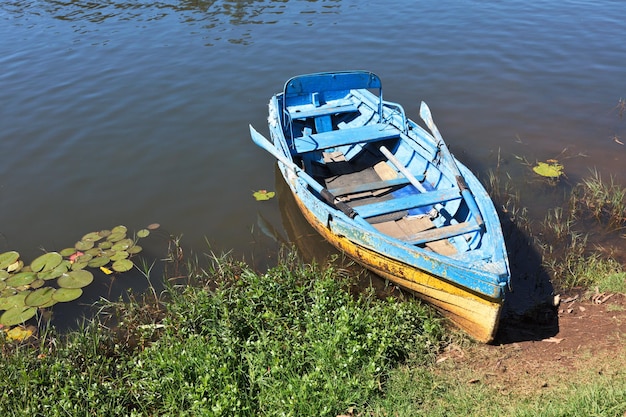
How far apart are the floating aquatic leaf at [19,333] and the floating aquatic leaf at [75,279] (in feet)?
2.29

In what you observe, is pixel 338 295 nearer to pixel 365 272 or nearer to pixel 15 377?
pixel 365 272

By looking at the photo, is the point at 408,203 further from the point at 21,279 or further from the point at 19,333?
the point at 21,279

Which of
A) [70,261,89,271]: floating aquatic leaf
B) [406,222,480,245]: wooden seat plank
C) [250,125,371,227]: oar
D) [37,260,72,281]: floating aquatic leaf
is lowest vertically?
[70,261,89,271]: floating aquatic leaf

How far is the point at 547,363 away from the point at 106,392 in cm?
384

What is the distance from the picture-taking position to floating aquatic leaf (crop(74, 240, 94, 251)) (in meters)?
6.72

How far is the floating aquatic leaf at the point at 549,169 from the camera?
25.5 ft

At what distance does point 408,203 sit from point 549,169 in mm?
3214

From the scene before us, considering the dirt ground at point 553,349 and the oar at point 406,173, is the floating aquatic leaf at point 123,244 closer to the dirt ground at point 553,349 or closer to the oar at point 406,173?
the oar at point 406,173

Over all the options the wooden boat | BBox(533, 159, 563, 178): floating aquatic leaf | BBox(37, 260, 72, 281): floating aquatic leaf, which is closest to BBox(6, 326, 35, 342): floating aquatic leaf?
BBox(37, 260, 72, 281): floating aquatic leaf

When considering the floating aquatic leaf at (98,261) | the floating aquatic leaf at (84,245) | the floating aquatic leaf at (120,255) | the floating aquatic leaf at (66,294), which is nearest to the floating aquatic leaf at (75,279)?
the floating aquatic leaf at (66,294)

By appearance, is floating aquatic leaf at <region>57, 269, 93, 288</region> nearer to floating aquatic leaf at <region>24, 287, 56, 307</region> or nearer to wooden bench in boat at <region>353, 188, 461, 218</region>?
floating aquatic leaf at <region>24, 287, 56, 307</region>

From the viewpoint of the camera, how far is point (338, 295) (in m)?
5.19

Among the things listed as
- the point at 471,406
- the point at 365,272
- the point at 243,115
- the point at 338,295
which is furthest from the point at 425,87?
the point at 471,406

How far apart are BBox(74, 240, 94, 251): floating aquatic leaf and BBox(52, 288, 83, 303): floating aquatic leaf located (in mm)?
843
